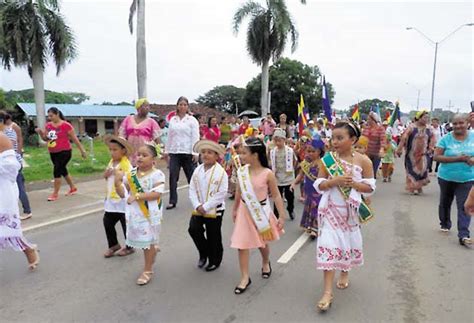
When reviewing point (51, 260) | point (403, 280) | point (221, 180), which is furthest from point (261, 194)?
point (51, 260)

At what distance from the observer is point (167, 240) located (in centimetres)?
562

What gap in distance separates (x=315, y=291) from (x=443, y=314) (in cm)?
111

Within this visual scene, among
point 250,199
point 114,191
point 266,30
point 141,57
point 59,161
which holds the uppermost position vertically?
point 266,30

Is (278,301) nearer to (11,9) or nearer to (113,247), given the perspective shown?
(113,247)

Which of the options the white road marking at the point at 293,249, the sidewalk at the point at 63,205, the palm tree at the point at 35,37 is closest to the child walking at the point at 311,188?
the white road marking at the point at 293,249

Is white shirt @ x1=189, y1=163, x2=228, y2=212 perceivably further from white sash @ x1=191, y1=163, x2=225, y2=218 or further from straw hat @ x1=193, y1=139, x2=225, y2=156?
straw hat @ x1=193, y1=139, x2=225, y2=156

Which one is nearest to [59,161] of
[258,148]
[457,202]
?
[258,148]

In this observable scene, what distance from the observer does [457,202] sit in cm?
576

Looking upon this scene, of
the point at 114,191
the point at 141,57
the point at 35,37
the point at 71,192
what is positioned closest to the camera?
the point at 114,191

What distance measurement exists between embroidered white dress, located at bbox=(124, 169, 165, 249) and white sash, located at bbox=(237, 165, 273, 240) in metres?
0.85

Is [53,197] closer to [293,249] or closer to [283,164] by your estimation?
[283,164]

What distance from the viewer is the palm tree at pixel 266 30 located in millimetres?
25703

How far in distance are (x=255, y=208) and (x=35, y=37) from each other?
22560 millimetres

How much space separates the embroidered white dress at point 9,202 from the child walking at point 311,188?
144 inches
